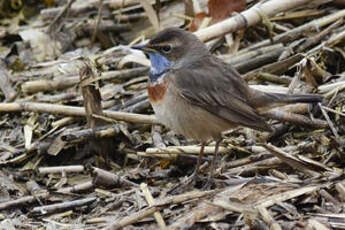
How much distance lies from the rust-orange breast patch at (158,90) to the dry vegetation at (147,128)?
57cm

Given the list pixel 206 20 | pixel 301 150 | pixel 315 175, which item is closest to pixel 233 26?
pixel 206 20

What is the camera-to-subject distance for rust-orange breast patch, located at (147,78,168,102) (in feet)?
18.3

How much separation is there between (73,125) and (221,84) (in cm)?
180

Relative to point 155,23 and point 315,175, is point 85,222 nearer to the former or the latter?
point 315,175

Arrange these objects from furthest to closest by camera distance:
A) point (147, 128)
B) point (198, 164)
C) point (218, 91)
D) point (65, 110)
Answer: point (147, 128) < point (65, 110) < point (198, 164) < point (218, 91)

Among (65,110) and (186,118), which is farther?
(65,110)

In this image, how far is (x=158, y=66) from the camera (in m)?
5.78

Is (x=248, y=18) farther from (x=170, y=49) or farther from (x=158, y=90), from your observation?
(x=158, y=90)

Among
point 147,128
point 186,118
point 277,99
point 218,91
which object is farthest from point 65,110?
A: point 277,99

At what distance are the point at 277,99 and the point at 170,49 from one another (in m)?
1.02

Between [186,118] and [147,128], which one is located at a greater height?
[186,118]

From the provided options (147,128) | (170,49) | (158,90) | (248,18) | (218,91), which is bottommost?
(147,128)

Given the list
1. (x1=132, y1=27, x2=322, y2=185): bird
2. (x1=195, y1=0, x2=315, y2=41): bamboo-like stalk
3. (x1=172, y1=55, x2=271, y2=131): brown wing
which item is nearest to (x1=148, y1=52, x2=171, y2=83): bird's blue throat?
(x1=132, y1=27, x2=322, y2=185): bird

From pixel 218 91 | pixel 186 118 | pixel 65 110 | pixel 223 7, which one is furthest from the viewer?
pixel 223 7
